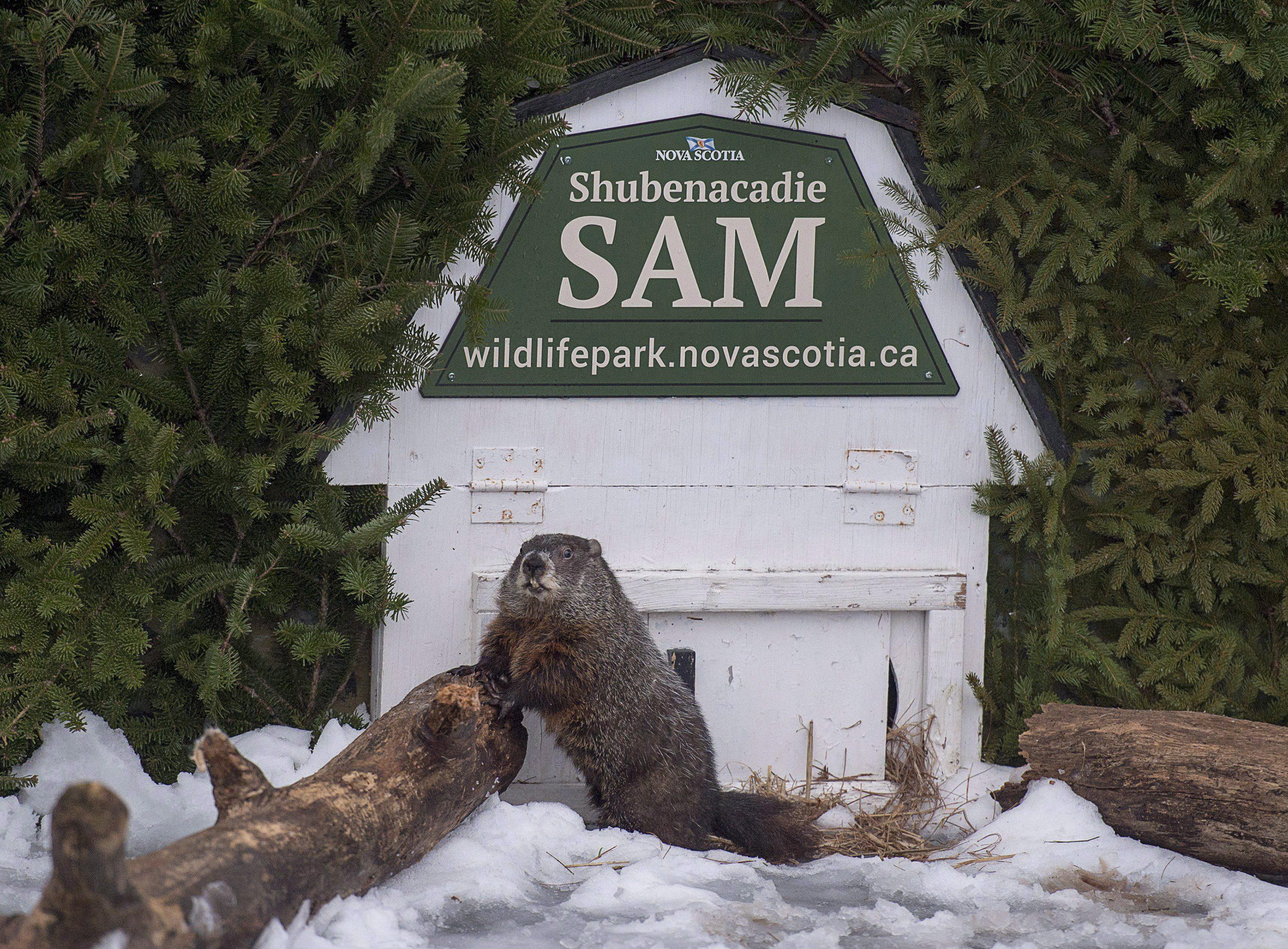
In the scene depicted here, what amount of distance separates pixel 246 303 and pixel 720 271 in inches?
67.6

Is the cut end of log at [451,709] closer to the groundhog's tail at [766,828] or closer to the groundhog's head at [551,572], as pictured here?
the groundhog's head at [551,572]

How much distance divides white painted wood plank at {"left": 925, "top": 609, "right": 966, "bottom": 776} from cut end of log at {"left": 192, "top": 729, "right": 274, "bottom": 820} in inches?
104

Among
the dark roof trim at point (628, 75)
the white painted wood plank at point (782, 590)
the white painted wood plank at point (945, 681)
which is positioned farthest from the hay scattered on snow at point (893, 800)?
the dark roof trim at point (628, 75)

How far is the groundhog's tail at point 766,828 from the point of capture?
3596 millimetres

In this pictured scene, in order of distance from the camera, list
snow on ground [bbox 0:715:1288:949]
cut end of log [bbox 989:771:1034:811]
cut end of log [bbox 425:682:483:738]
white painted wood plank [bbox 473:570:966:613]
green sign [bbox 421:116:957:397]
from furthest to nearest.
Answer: white painted wood plank [bbox 473:570:966:613] < green sign [bbox 421:116:957:397] < cut end of log [bbox 989:771:1034:811] < cut end of log [bbox 425:682:483:738] < snow on ground [bbox 0:715:1288:949]

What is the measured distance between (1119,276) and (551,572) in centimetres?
256

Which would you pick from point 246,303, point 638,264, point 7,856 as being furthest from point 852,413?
point 7,856

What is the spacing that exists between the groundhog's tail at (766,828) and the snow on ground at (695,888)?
112 millimetres

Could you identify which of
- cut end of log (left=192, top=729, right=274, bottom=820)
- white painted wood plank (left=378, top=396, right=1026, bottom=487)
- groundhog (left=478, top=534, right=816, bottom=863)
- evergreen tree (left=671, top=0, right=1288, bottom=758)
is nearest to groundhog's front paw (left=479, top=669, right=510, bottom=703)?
groundhog (left=478, top=534, right=816, bottom=863)

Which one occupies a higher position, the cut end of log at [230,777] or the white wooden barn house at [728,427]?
the white wooden barn house at [728,427]

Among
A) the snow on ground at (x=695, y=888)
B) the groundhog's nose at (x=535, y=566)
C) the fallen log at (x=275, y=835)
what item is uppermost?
the groundhog's nose at (x=535, y=566)

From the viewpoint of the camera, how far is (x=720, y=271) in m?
4.06

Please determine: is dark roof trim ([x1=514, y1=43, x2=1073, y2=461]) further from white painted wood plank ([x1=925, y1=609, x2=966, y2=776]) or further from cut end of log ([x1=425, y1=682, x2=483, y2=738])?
cut end of log ([x1=425, y1=682, x2=483, y2=738])

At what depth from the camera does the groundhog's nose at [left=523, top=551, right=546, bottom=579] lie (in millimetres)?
3547
